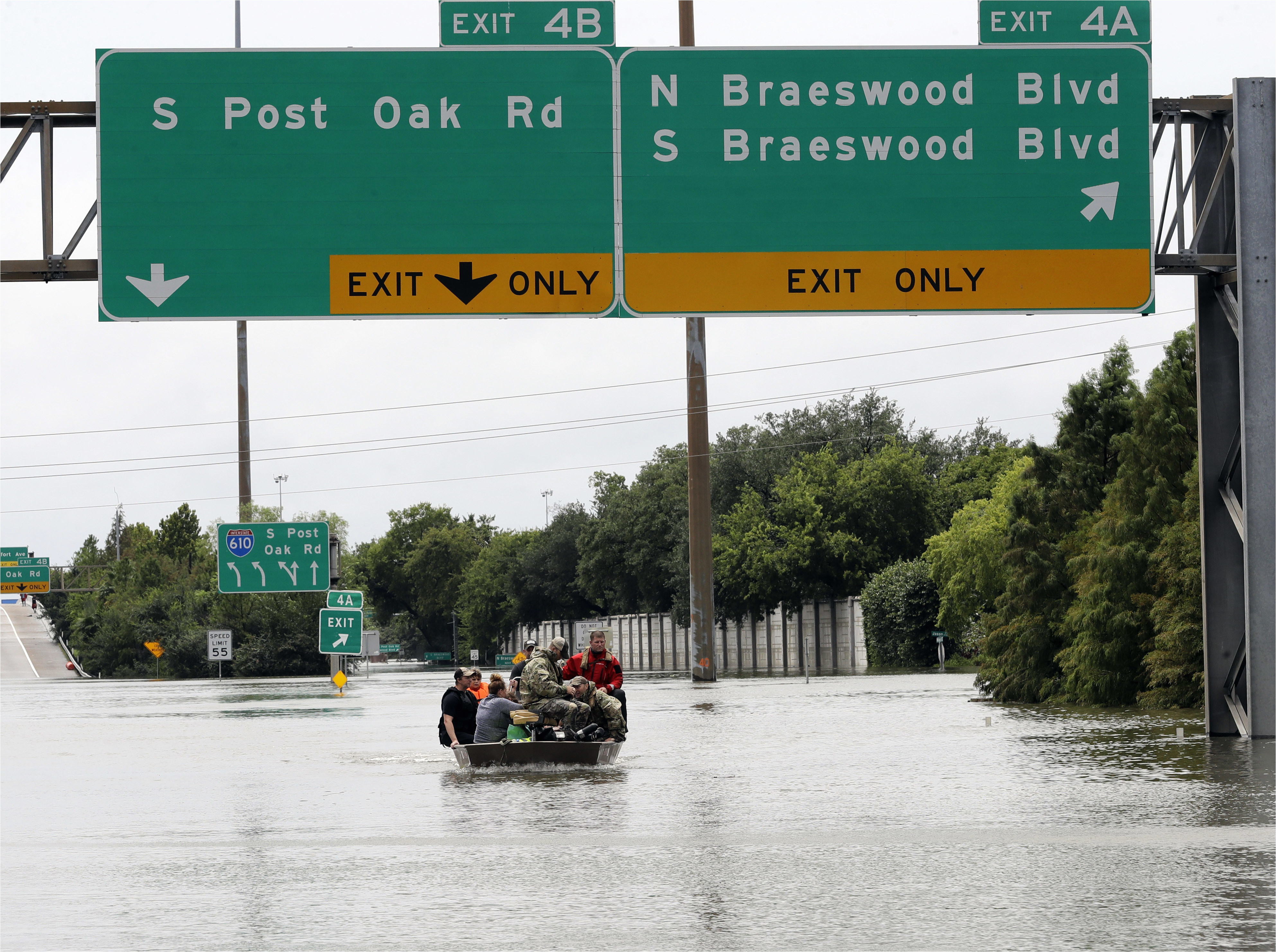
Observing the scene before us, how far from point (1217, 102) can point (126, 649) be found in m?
103

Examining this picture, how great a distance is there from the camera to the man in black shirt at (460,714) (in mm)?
20391

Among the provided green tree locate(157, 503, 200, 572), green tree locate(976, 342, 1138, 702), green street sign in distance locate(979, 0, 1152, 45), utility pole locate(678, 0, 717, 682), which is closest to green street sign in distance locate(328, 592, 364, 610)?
utility pole locate(678, 0, 717, 682)

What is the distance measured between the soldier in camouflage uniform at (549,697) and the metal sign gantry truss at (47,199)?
20.9ft

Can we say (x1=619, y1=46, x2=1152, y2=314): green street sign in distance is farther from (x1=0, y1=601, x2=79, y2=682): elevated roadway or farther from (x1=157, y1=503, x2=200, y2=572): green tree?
(x1=157, y1=503, x2=200, y2=572): green tree

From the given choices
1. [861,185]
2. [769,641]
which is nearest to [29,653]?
[769,641]

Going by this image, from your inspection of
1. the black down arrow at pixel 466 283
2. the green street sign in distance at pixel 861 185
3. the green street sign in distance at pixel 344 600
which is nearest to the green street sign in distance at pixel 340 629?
the green street sign in distance at pixel 344 600

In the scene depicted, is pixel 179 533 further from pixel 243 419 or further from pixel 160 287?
pixel 160 287

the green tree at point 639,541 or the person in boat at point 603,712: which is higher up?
the green tree at point 639,541

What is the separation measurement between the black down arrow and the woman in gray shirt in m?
4.36

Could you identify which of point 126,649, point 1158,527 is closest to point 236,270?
point 1158,527

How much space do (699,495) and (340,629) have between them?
1331 cm

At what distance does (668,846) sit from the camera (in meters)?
11.7

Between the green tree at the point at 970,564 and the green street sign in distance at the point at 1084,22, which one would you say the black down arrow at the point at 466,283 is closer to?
the green street sign in distance at the point at 1084,22

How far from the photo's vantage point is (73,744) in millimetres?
26547
